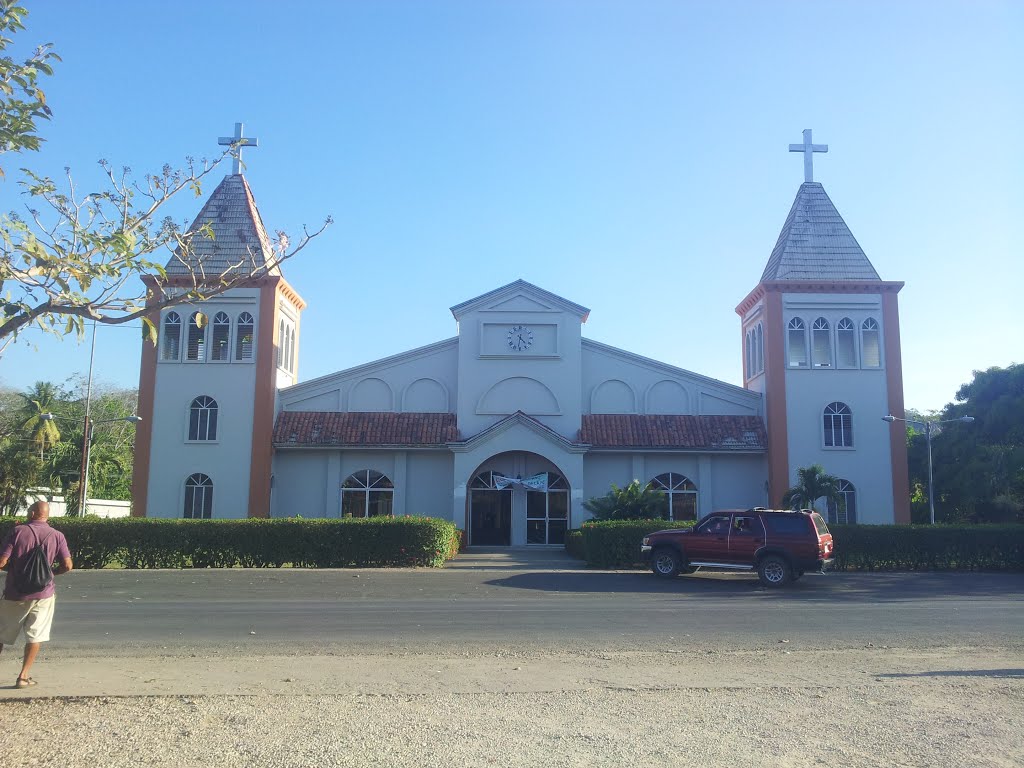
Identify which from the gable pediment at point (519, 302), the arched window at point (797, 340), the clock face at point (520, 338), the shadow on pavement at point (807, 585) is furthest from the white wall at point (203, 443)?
the arched window at point (797, 340)

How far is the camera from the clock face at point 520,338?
3275 cm

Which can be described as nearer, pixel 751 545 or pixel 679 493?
pixel 751 545

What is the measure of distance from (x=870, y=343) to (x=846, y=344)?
2.91 ft

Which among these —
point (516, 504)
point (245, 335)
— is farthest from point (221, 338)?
point (516, 504)

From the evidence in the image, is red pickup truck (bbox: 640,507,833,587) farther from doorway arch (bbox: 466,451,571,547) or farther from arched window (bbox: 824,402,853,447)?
arched window (bbox: 824,402,853,447)

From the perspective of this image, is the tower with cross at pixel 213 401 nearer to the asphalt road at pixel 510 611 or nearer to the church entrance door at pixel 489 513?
the church entrance door at pixel 489 513

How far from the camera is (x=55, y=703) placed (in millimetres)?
7684

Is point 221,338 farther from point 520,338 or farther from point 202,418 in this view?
point 520,338

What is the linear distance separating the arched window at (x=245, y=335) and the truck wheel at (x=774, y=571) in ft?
65.2

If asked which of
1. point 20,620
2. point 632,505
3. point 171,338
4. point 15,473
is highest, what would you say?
point 171,338

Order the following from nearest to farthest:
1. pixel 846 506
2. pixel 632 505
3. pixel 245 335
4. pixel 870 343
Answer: pixel 632 505 → pixel 846 506 → pixel 245 335 → pixel 870 343

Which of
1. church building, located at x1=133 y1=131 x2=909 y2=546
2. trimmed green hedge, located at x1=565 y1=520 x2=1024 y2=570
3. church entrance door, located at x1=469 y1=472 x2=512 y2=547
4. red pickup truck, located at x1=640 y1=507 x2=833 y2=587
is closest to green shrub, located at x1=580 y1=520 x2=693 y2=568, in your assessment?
trimmed green hedge, located at x1=565 y1=520 x2=1024 y2=570

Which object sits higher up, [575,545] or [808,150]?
[808,150]

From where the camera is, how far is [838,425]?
31.6 metres
